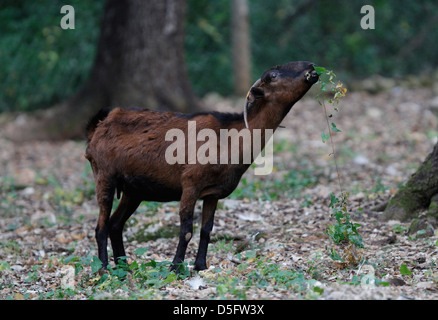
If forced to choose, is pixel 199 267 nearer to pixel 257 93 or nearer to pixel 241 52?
pixel 257 93

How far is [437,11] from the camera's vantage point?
15.6m

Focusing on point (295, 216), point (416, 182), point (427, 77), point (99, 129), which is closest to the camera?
point (99, 129)

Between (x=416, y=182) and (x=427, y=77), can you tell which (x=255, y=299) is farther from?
(x=427, y=77)

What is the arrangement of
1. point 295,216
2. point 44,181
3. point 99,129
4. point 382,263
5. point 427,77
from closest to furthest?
point 382,263, point 99,129, point 295,216, point 44,181, point 427,77

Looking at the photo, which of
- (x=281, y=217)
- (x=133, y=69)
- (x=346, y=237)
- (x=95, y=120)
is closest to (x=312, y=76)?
(x=346, y=237)

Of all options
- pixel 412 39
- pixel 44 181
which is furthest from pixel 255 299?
pixel 412 39

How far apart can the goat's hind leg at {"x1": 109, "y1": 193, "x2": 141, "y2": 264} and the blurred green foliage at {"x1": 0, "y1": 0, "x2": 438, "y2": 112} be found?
825 cm

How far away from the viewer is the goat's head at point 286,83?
4961 mm

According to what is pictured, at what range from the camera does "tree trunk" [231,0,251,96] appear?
14.2m

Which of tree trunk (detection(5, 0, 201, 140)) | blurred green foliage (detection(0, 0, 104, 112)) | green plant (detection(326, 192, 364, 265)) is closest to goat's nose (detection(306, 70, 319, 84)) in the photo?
green plant (detection(326, 192, 364, 265))

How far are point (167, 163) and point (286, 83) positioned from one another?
3.83ft

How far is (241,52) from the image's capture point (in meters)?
14.4

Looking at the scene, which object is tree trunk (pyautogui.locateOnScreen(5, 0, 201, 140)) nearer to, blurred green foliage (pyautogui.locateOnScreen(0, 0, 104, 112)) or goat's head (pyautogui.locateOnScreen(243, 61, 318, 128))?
blurred green foliage (pyautogui.locateOnScreen(0, 0, 104, 112))

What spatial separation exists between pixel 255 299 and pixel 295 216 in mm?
2517
